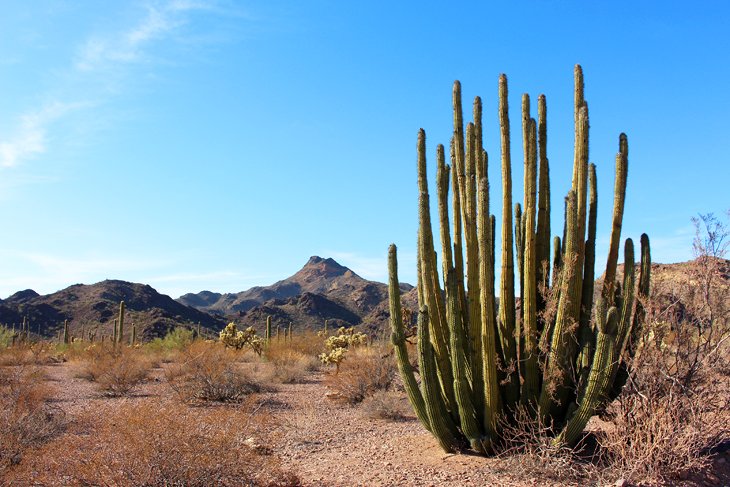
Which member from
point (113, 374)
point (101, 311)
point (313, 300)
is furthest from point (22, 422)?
point (313, 300)

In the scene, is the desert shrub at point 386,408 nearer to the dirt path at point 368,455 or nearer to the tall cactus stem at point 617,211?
the dirt path at point 368,455

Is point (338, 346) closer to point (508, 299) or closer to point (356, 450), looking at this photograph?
point (356, 450)

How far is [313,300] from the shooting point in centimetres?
6769

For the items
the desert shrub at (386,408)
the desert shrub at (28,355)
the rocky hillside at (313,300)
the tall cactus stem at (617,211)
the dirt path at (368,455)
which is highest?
the rocky hillside at (313,300)

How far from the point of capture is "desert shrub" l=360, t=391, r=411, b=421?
11875 mm

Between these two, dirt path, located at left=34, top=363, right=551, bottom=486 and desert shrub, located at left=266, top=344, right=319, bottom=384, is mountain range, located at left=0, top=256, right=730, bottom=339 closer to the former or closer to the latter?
desert shrub, located at left=266, top=344, right=319, bottom=384

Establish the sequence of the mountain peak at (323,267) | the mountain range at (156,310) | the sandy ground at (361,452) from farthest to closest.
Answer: the mountain peak at (323,267)
the mountain range at (156,310)
the sandy ground at (361,452)

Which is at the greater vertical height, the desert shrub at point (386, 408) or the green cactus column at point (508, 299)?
the green cactus column at point (508, 299)

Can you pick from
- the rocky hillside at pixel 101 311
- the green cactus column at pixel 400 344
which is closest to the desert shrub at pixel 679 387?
the green cactus column at pixel 400 344

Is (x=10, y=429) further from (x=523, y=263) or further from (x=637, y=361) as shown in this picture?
(x=637, y=361)

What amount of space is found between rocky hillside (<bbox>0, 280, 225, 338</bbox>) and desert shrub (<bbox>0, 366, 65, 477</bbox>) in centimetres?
4153

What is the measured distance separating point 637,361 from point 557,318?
3.26 feet

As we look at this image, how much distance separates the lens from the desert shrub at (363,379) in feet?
47.0

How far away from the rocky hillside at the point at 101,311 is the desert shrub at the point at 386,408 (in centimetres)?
4312
